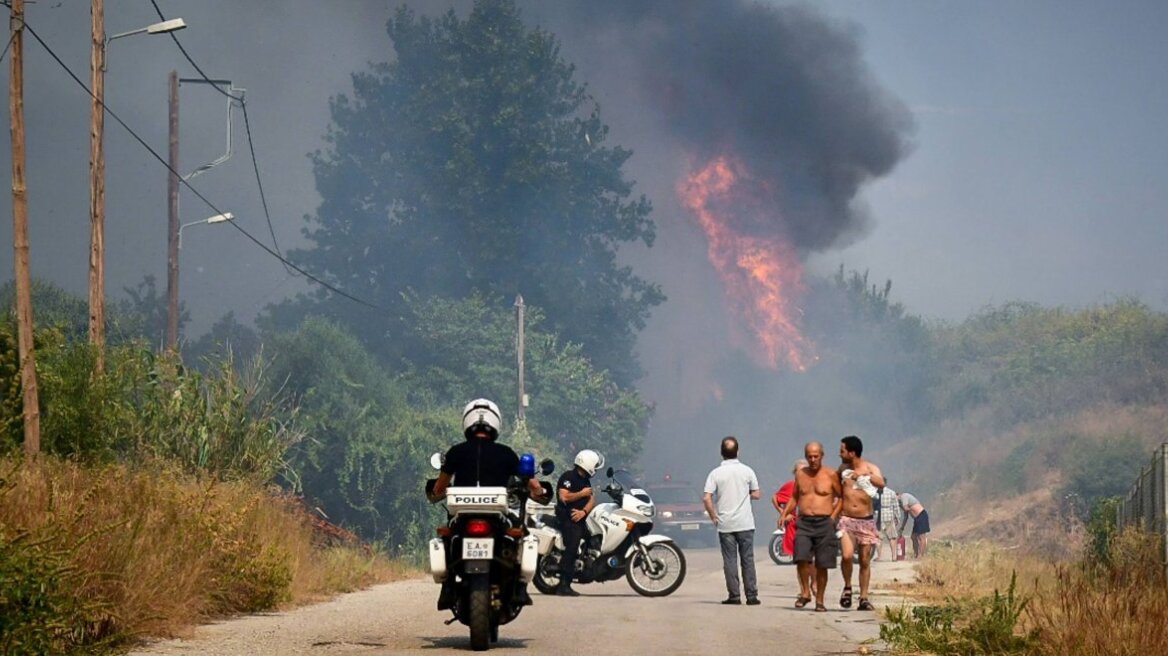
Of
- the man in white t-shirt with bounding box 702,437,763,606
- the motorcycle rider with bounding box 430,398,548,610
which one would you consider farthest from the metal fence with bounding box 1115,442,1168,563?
the motorcycle rider with bounding box 430,398,548,610

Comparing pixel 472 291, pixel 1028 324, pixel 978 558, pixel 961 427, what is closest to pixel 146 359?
pixel 978 558

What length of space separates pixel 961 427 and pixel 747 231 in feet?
52.6

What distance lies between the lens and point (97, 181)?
2473cm

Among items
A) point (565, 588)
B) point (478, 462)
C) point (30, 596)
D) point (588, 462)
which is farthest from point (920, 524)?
point (30, 596)

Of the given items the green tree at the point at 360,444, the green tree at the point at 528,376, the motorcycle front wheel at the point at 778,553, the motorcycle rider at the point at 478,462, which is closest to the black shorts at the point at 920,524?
the motorcycle front wheel at the point at 778,553

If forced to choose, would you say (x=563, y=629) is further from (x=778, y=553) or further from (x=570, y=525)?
(x=778, y=553)

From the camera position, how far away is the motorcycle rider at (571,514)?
23.2 m

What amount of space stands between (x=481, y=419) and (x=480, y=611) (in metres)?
1.60

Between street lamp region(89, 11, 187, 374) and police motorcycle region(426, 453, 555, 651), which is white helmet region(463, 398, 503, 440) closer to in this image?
police motorcycle region(426, 453, 555, 651)

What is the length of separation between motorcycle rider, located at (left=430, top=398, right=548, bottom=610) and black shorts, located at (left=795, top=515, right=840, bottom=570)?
19.9ft

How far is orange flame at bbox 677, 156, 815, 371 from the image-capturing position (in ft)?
216

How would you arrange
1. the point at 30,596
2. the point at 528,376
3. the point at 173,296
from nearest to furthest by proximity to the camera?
the point at 30,596 < the point at 173,296 < the point at 528,376

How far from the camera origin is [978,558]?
28.2m

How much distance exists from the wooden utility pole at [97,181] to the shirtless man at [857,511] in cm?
1075
